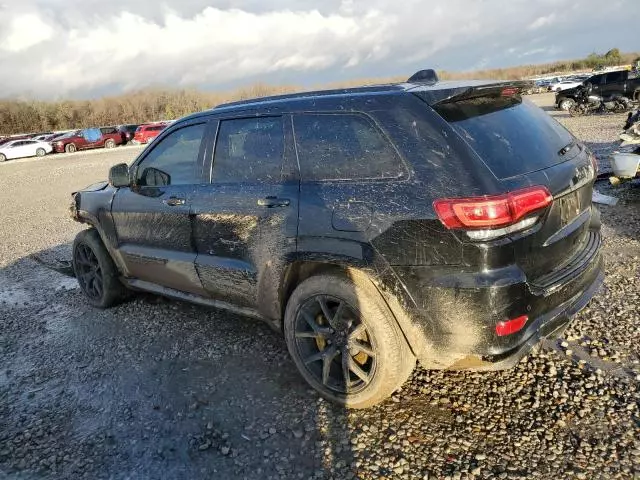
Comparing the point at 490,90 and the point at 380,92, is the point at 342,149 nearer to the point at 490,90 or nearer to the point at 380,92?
the point at 380,92

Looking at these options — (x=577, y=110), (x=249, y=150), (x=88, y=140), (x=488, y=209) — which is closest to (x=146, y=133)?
(x=88, y=140)

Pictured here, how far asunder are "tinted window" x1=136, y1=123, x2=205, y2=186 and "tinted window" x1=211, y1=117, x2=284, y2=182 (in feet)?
0.83

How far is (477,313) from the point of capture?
2.33 meters

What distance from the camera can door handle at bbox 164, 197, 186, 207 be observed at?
3.58 meters

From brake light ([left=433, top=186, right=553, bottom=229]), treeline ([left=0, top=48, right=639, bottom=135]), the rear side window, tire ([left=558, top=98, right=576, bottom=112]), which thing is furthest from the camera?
treeline ([left=0, top=48, right=639, bottom=135])

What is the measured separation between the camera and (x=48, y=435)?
116 inches

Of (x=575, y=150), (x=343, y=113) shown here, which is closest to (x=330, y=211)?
(x=343, y=113)

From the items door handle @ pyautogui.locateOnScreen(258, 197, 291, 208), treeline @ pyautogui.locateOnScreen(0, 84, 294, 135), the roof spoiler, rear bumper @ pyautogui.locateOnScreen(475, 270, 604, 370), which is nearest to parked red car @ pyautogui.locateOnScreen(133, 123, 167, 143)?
treeline @ pyautogui.locateOnScreen(0, 84, 294, 135)

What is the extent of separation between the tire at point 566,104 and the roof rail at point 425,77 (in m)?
22.2

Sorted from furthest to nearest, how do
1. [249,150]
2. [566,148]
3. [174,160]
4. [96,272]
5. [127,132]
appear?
[127,132] → [96,272] → [174,160] → [249,150] → [566,148]

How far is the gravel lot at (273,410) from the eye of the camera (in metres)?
2.46

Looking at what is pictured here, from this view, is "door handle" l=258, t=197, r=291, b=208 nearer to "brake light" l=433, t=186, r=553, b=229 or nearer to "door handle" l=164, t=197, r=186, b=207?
"door handle" l=164, t=197, r=186, b=207

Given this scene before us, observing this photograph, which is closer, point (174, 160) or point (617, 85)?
point (174, 160)

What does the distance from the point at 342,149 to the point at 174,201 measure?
1.54m
